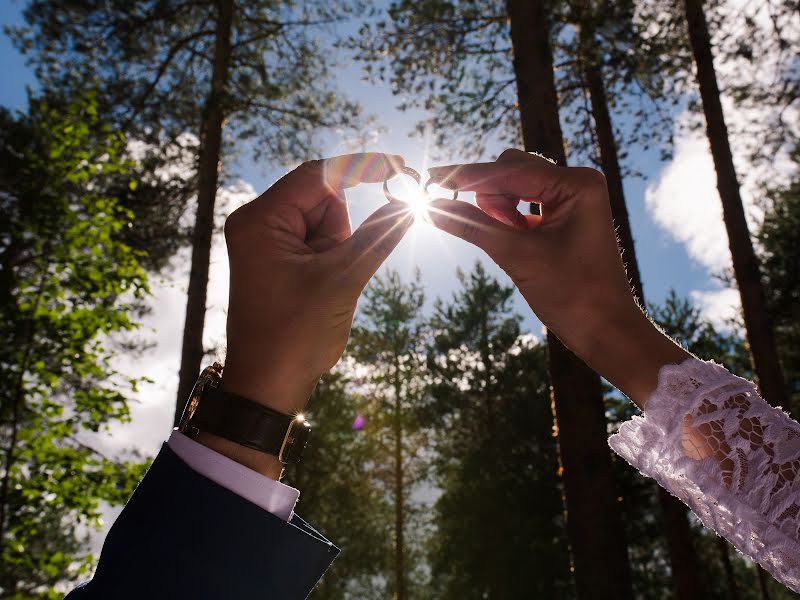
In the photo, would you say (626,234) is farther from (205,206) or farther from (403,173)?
(403,173)

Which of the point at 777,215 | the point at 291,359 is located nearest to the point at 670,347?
the point at 291,359

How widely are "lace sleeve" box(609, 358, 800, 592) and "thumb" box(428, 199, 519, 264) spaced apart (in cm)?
48

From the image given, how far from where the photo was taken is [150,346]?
15.0m

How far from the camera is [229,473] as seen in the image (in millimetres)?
985

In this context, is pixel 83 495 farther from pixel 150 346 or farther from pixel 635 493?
pixel 635 493

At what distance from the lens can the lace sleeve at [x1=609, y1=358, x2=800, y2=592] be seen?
984mm

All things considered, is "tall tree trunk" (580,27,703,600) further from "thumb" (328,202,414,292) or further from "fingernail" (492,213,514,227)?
"thumb" (328,202,414,292)

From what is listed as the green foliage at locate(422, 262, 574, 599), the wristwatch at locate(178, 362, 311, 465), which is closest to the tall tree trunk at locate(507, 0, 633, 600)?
the wristwatch at locate(178, 362, 311, 465)

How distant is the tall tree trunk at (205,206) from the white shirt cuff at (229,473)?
7683 mm

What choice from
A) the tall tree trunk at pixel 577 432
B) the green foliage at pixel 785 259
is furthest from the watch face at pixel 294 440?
the green foliage at pixel 785 259

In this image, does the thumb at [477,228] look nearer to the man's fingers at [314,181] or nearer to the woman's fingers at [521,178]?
the woman's fingers at [521,178]

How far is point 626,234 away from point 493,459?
15.1 metres

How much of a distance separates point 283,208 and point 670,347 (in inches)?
34.4

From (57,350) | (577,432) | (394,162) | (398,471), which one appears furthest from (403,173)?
(398,471)
